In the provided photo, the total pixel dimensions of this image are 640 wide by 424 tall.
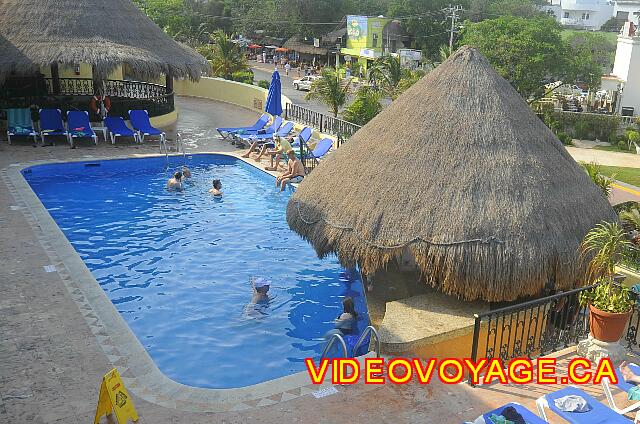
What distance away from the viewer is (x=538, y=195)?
948cm

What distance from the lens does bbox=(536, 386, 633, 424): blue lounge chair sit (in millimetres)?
6277

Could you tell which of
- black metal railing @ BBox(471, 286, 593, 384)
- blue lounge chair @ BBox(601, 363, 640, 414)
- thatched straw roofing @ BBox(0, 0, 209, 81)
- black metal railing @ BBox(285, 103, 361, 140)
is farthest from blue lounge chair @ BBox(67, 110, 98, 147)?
blue lounge chair @ BBox(601, 363, 640, 414)

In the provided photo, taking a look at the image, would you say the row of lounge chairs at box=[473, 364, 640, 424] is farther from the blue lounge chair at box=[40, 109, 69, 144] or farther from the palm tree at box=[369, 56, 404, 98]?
the palm tree at box=[369, 56, 404, 98]

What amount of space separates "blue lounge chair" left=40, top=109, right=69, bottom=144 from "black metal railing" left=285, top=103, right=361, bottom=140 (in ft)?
29.3

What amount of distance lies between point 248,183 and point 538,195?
1083cm

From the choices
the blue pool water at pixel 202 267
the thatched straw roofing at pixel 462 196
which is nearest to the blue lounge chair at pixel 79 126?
the blue pool water at pixel 202 267

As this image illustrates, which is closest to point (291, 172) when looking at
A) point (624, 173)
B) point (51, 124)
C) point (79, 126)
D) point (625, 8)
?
point (79, 126)

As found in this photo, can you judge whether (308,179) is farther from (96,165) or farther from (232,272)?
(96,165)

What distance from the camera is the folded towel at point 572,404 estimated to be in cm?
644

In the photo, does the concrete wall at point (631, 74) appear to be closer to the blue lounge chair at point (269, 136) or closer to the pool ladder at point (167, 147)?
the blue lounge chair at point (269, 136)

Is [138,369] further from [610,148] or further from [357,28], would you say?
[357,28]

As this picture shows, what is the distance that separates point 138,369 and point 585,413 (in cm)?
538

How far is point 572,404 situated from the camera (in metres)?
6.47

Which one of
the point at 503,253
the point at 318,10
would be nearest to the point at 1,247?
the point at 503,253
